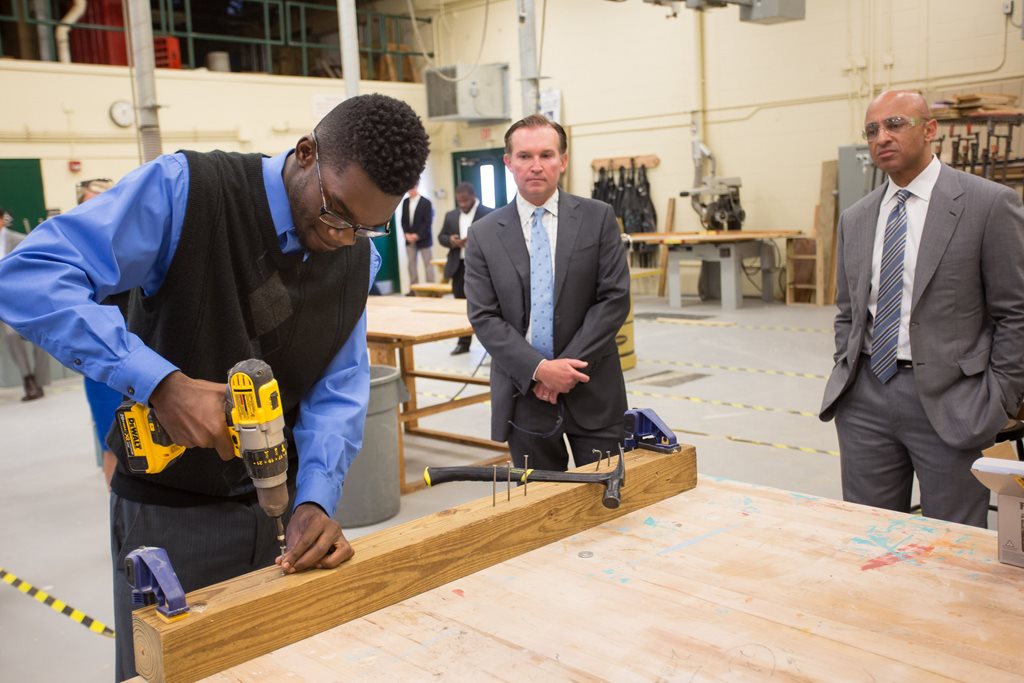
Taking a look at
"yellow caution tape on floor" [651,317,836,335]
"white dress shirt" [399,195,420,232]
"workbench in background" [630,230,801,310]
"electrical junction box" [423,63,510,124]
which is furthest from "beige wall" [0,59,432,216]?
"workbench in background" [630,230,801,310]

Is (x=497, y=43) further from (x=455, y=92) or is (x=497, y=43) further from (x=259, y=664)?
(x=259, y=664)

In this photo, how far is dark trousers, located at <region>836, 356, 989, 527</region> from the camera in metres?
2.45

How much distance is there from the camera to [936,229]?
2.46m

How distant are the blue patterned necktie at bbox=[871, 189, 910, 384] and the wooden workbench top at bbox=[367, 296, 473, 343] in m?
2.03

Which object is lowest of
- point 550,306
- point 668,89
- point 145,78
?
point 550,306

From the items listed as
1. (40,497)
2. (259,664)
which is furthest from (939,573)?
(40,497)

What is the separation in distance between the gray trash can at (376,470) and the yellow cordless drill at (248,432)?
2610mm

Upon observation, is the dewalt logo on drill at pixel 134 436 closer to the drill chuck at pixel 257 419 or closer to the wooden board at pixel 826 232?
the drill chuck at pixel 257 419

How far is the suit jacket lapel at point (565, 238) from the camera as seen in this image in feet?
9.43

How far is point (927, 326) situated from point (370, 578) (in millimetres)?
1753

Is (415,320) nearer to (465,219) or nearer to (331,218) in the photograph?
(331,218)

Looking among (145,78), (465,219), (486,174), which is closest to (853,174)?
(465,219)

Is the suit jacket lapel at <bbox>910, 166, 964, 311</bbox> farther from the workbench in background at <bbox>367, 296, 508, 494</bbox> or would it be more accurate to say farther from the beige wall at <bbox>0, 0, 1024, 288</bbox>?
the beige wall at <bbox>0, 0, 1024, 288</bbox>

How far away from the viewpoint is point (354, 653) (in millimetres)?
1307
